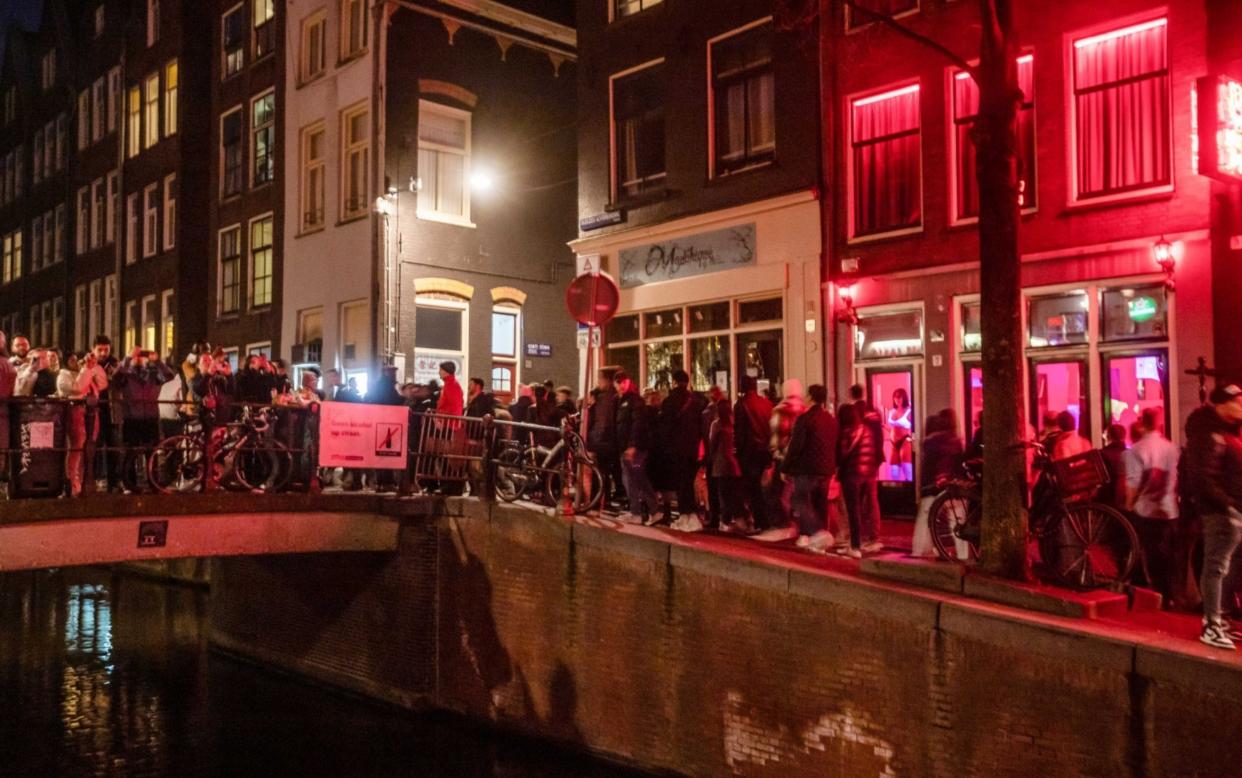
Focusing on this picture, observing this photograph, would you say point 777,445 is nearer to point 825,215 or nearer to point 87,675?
point 825,215

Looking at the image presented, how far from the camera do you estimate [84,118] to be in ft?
111

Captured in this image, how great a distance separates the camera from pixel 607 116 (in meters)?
18.7

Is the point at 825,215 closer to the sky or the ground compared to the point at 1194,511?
closer to the sky

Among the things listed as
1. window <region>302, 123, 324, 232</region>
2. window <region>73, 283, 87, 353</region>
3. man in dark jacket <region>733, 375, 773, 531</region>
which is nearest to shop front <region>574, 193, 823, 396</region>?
man in dark jacket <region>733, 375, 773, 531</region>

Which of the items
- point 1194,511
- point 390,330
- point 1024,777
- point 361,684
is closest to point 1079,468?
point 1194,511

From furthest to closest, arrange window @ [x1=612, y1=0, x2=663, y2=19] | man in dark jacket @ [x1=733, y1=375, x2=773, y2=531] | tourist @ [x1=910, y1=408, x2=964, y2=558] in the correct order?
window @ [x1=612, y1=0, x2=663, y2=19]
man in dark jacket @ [x1=733, y1=375, x2=773, y2=531]
tourist @ [x1=910, y1=408, x2=964, y2=558]

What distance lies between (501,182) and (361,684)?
38.3 feet

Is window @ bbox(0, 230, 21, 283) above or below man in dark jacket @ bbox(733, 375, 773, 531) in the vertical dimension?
above

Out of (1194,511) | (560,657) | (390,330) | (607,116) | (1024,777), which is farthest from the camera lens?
(390,330)

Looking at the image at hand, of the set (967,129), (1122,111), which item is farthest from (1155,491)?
(967,129)

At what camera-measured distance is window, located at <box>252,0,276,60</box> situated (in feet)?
82.5

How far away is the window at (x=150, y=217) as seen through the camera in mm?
29156

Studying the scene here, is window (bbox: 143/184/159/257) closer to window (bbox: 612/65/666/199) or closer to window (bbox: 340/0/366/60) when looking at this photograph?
window (bbox: 340/0/366/60)

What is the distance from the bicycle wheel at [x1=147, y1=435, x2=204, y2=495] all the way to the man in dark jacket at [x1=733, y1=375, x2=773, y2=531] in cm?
581
